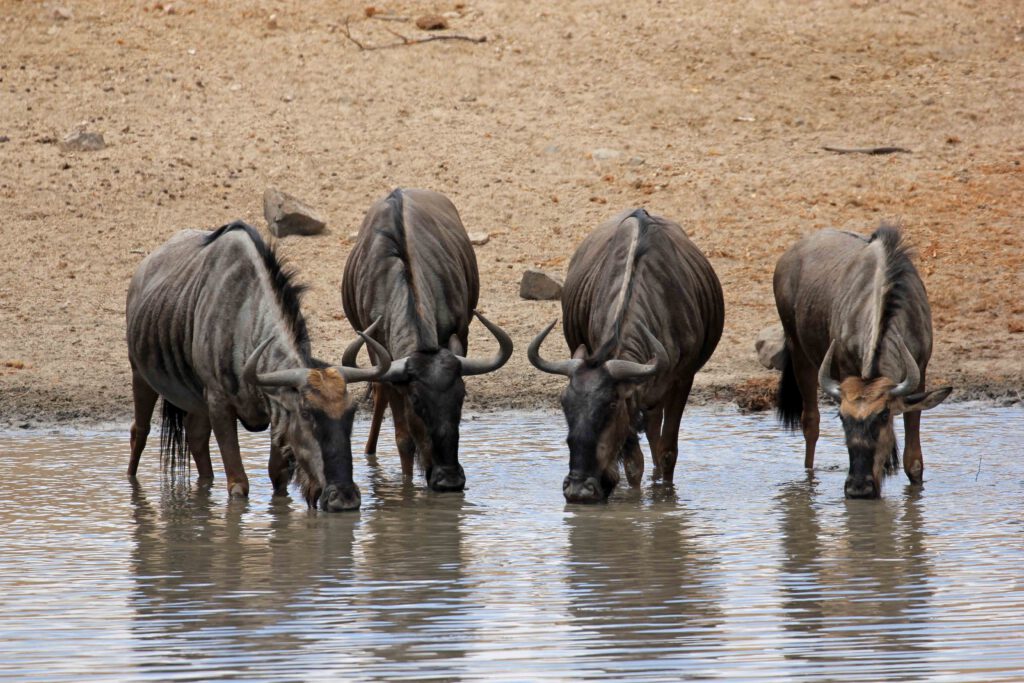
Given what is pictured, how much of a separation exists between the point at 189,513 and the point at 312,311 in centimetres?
561

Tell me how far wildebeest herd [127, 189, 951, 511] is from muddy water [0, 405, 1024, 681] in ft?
0.80

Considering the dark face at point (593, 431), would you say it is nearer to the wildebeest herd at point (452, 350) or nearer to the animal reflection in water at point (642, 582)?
the wildebeest herd at point (452, 350)

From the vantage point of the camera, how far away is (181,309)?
29.0 ft

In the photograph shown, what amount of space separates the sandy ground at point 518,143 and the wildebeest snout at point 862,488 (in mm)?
3477

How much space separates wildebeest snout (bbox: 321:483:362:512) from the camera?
8.09 meters

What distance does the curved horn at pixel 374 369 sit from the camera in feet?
27.7

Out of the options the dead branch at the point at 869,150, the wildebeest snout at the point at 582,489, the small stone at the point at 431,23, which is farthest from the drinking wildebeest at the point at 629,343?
the small stone at the point at 431,23

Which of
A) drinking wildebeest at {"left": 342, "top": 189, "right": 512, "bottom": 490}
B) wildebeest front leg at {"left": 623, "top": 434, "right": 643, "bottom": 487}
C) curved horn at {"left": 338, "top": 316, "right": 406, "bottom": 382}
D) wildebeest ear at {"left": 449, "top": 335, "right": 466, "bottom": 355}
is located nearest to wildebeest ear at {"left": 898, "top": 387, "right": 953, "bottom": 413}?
wildebeest front leg at {"left": 623, "top": 434, "right": 643, "bottom": 487}

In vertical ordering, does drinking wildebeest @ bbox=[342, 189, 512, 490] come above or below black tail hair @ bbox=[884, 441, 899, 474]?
above

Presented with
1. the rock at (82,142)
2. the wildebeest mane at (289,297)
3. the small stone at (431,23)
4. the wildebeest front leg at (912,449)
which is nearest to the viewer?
the wildebeest mane at (289,297)

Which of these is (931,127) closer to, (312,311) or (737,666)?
(312,311)

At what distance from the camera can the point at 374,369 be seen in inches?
337

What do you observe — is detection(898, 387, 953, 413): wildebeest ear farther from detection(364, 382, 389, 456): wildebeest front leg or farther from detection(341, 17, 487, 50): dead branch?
detection(341, 17, 487, 50): dead branch

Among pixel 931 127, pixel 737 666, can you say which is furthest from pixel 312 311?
pixel 737 666
